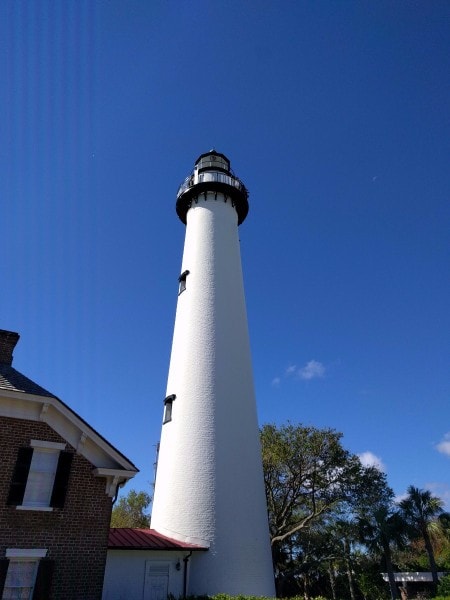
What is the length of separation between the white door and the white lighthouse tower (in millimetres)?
964

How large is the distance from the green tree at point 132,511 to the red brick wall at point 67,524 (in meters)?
30.5

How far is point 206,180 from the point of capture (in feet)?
74.8

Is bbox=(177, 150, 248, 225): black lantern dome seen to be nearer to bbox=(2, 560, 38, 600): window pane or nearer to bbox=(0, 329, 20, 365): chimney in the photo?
bbox=(0, 329, 20, 365): chimney

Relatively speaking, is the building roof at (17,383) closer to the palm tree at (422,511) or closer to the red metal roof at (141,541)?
the red metal roof at (141,541)

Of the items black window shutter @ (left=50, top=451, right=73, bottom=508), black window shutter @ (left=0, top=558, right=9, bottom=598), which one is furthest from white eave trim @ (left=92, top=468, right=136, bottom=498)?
black window shutter @ (left=0, top=558, right=9, bottom=598)

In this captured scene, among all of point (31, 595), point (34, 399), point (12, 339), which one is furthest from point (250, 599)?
point (12, 339)

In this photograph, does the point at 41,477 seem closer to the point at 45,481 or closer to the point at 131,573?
the point at 45,481

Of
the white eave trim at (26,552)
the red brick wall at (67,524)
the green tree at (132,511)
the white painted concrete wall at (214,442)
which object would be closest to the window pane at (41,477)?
the red brick wall at (67,524)

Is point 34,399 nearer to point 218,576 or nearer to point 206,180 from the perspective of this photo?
point 218,576

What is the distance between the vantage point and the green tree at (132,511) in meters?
38.7

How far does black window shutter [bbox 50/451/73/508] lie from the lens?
1122 centimetres

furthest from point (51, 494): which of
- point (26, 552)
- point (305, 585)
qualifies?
point (305, 585)

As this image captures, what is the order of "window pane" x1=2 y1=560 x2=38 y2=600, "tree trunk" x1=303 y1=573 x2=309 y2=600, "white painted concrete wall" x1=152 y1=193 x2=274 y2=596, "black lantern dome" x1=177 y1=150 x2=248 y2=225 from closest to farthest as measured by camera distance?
1. "window pane" x1=2 y1=560 x2=38 y2=600
2. "white painted concrete wall" x1=152 y1=193 x2=274 y2=596
3. "black lantern dome" x1=177 y1=150 x2=248 y2=225
4. "tree trunk" x1=303 y1=573 x2=309 y2=600

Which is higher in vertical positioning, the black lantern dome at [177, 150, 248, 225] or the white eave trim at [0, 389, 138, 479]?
the black lantern dome at [177, 150, 248, 225]
